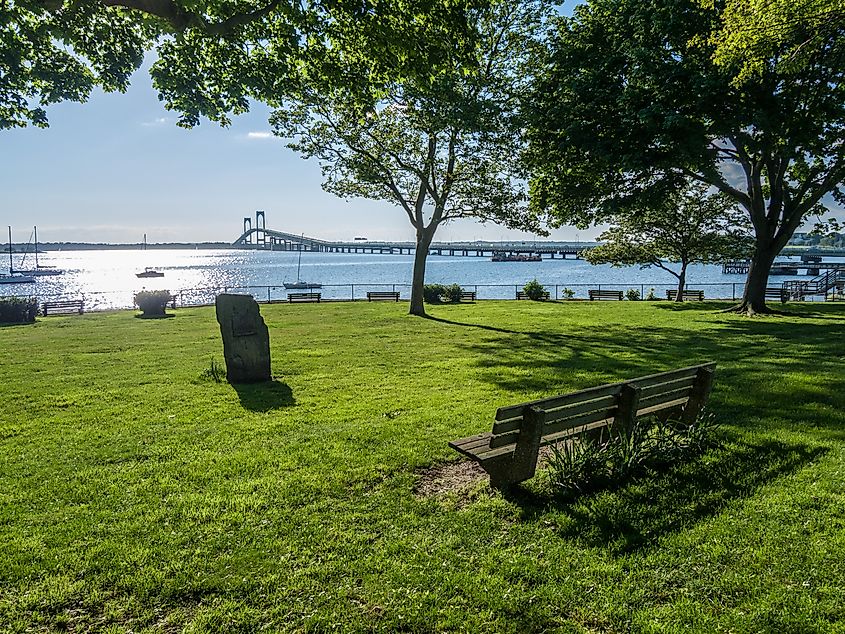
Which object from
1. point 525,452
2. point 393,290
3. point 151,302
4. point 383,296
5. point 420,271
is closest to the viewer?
point 525,452

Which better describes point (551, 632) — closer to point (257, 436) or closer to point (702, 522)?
point (702, 522)

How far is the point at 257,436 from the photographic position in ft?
20.3

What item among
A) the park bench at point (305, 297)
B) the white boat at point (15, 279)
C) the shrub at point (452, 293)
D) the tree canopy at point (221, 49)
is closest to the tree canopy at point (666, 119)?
the tree canopy at point (221, 49)

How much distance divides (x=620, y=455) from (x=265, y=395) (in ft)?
18.4

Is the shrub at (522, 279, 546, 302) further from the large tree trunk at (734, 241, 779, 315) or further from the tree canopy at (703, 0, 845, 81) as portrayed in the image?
the tree canopy at (703, 0, 845, 81)

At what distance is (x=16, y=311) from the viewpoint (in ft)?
65.9

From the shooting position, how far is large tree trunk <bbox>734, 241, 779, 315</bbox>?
61.9ft

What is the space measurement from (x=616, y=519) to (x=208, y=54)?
34.3 feet

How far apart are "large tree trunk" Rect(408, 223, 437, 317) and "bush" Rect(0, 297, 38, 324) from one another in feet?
50.7

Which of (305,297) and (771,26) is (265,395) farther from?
(305,297)

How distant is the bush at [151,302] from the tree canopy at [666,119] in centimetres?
1672

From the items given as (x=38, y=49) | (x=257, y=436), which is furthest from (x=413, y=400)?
(x=38, y=49)

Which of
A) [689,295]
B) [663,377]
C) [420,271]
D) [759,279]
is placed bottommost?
[663,377]

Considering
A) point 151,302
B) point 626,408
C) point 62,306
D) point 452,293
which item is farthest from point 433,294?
point 626,408
